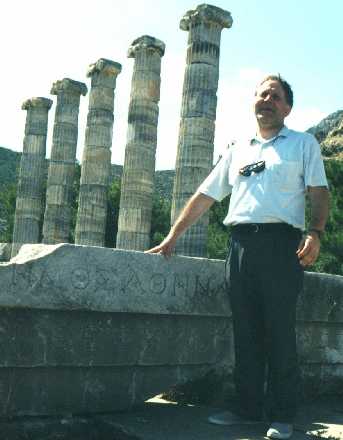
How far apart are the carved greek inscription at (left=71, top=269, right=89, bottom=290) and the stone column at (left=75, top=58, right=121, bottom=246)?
710 inches

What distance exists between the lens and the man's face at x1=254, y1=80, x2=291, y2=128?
3971 mm

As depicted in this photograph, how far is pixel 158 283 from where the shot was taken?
168 inches

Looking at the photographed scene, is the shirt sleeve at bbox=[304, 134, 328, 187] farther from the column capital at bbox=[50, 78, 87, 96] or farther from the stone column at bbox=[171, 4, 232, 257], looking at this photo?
the column capital at bbox=[50, 78, 87, 96]

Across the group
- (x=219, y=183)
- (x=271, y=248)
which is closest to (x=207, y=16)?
(x=219, y=183)

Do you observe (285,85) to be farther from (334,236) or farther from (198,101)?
(334,236)

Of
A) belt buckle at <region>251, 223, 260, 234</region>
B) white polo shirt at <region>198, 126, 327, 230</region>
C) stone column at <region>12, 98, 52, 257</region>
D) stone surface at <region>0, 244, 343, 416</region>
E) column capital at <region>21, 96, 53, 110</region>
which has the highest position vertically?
column capital at <region>21, 96, 53, 110</region>

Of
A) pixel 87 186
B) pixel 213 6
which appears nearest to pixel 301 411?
pixel 213 6

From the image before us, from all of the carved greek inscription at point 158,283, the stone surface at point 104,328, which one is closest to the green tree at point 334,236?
the stone surface at point 104,328

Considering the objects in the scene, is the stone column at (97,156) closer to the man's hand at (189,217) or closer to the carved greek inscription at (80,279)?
the man's hand at (189,217)

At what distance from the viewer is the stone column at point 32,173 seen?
25094 millimetres

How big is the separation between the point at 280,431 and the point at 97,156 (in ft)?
63.0

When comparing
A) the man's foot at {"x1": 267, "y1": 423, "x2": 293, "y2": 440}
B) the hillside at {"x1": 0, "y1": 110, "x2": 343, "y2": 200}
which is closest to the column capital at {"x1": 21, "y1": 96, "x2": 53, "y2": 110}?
the hillside at {"x1": 0, "y1": 110, "x2": 343, "y2": 200}

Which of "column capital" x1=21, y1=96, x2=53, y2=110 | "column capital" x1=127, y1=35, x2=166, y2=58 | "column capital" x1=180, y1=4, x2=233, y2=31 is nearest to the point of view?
→ "column capital" x1=180, y1=4, x2=233, y2=31

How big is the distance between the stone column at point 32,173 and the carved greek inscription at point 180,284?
21179 mm
